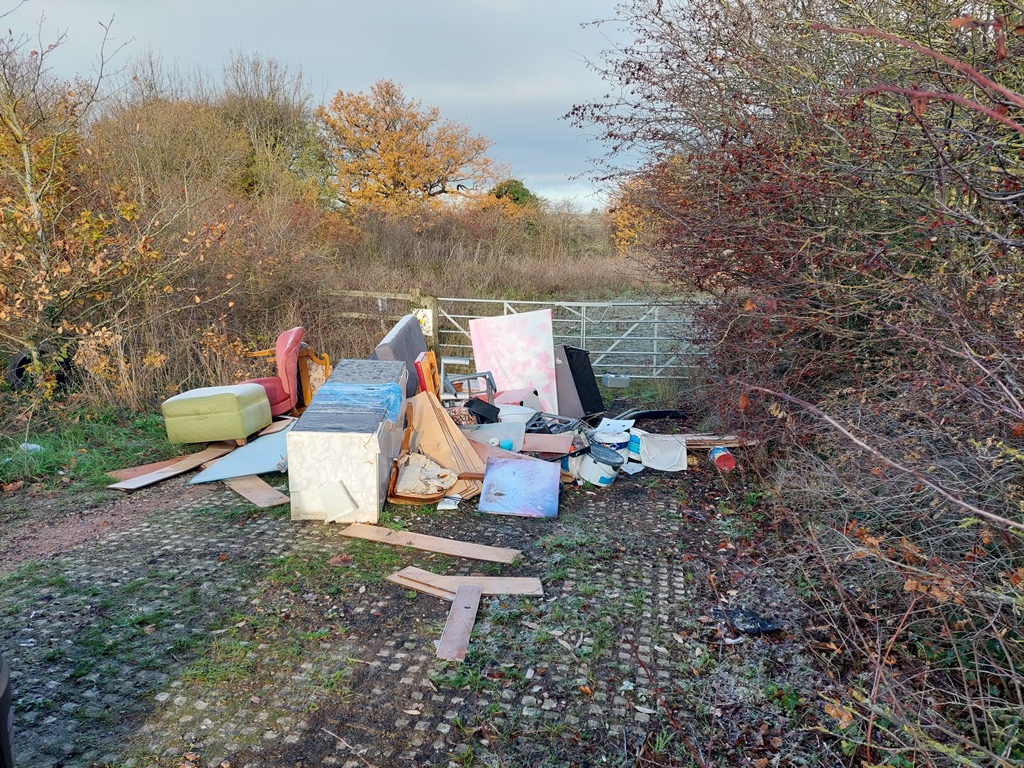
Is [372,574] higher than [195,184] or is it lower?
lower

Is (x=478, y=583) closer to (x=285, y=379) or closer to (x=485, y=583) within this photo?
(x=485, y=583)

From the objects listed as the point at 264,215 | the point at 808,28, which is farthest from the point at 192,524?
the point at 264,215

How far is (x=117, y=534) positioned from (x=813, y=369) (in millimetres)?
5338

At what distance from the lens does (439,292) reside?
13.0m

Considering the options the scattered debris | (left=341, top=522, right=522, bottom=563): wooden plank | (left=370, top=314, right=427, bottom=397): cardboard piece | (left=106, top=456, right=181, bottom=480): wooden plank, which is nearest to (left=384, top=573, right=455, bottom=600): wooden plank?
(left=341, top=522, right=522, bottom=563): wooden plank

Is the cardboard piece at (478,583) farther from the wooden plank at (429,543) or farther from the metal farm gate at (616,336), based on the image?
the metal farm gate at (616,336)

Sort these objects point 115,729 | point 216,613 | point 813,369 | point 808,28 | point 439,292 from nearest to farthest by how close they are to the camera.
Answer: point 115,729
point 216,613
point 808,28
point 813,369
point 439,292

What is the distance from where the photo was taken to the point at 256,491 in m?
5.44

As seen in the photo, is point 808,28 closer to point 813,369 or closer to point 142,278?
point 813,369

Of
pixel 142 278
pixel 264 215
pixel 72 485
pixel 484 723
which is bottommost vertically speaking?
pixel 484 723

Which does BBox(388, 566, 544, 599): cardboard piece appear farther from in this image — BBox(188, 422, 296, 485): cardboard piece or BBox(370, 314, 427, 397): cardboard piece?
BBox(370, 314, 427, 397): cardboard piece

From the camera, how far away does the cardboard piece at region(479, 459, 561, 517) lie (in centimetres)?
527

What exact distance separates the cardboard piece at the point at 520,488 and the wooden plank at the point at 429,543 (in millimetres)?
676

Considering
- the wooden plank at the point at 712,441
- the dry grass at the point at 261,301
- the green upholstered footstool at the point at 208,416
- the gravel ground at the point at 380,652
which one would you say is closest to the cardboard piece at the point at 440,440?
the gravel ground at the point at 380,652
